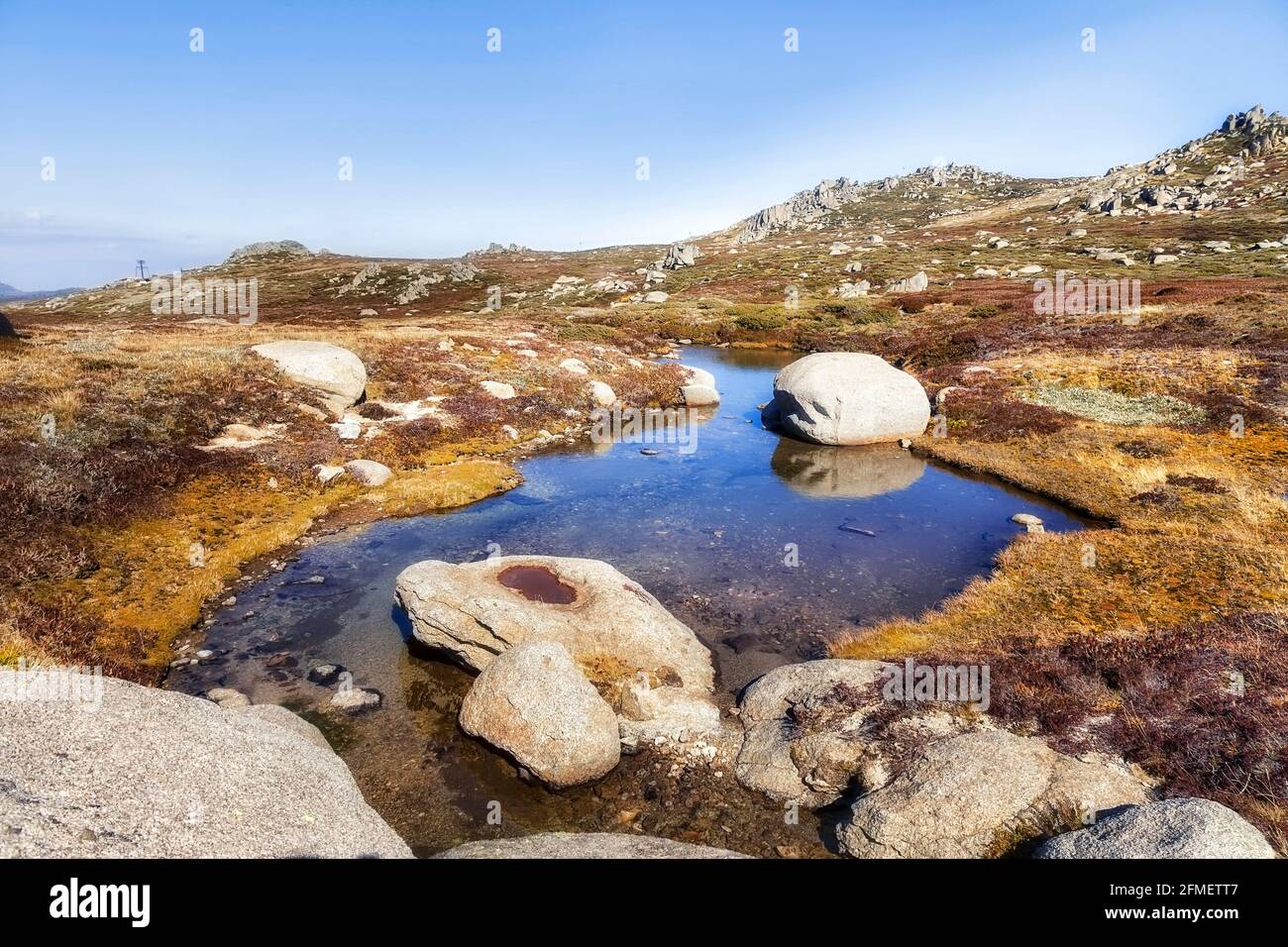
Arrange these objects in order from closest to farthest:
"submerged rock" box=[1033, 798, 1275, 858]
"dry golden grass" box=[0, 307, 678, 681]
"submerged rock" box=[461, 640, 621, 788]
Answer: "submerged rock" box=[1033, 798, 1275, 858] → "submerged rock" box=[461, 640, 621, 788] → "dry golden grass" box=[0, 307, 678, 681]

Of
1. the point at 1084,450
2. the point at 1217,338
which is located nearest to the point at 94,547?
the point at 1084,450

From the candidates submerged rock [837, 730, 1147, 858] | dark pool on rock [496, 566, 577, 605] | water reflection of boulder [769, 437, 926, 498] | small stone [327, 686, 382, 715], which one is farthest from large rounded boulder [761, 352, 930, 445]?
small stone [327, 686, 382, 715]

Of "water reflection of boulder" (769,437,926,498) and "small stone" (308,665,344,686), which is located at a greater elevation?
"water reflection of boulder" (769,437,926,498)

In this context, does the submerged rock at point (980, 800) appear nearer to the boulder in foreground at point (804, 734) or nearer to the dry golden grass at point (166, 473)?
the boulder in foreground at point (804, 734)

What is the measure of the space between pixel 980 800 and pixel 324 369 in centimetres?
3469

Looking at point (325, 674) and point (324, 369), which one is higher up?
point (324, 369)

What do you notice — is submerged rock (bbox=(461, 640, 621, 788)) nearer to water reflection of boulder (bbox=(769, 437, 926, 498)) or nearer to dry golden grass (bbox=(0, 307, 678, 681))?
dry golden grass (bbox=(0, 307, 678, 681))

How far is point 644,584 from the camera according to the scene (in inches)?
754

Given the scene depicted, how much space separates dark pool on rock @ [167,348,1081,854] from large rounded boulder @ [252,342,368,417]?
11.1m

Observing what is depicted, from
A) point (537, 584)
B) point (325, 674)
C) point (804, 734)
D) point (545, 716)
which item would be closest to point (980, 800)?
point (804, 734)

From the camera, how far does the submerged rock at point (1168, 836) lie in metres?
6.64

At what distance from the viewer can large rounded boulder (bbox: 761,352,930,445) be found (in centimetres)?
3441

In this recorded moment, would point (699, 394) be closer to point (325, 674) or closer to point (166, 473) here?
point (166, 473)

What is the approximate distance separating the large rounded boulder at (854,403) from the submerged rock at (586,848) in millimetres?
28951
